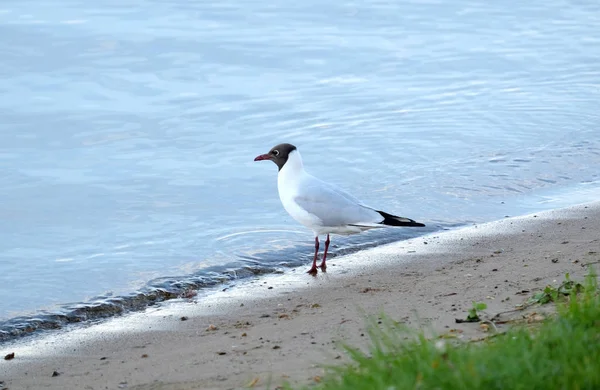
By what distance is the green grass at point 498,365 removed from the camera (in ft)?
11.3

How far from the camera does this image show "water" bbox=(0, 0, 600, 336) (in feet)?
29.4

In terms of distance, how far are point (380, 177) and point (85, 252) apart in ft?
12.7


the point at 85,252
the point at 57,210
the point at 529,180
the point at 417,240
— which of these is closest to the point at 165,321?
the point at 85,252

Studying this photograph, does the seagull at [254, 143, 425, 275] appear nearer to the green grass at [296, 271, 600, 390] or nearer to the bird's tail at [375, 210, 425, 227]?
the bird's tail at [375, 210, 425, 227]

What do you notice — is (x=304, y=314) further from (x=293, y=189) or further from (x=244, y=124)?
(x=244, y=124)

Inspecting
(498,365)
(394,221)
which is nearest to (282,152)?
(394,221)

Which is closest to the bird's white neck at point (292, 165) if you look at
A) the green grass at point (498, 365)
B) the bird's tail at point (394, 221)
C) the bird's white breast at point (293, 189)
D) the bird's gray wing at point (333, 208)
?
the bird's white breast at point (293, 189)

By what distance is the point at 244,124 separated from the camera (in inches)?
509

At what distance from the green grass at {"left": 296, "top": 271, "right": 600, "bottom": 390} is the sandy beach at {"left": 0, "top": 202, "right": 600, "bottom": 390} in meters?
0.72

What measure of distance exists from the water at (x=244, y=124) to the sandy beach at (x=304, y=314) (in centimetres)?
89

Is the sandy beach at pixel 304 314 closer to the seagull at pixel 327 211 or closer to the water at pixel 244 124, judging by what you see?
the seagull at pixel 327 211

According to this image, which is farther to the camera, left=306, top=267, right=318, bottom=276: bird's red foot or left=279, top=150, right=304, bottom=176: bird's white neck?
left=279, top=150, right=304, bottom=176: bird's white neck

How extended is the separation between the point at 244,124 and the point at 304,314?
23.1 ft

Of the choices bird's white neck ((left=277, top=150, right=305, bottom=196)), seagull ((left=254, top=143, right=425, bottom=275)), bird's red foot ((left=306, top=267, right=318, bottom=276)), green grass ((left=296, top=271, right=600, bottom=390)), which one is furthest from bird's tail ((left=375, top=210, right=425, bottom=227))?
green grass ((left=296, top=271, right=600, bottom=390))
